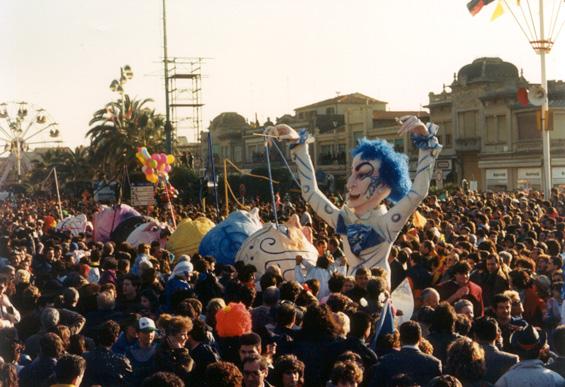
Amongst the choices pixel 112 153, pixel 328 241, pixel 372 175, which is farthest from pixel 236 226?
pixel 112 153

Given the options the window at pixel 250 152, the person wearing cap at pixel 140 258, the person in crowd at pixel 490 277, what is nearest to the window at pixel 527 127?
the window at pixel 250 152

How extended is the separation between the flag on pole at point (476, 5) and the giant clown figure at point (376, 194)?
1204cm

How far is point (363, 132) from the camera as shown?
52000mm

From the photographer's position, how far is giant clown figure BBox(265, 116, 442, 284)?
1030cm

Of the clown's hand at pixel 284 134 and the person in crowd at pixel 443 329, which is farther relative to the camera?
the clown's hand at pixel 284 134

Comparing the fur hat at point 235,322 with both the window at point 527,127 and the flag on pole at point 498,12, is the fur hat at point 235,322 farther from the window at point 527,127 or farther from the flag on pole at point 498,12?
the window at point 527,127

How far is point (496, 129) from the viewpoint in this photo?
4441cm

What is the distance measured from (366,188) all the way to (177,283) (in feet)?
10.2

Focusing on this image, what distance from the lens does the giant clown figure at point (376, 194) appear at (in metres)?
10.3

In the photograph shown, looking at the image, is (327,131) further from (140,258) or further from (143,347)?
(143,347)

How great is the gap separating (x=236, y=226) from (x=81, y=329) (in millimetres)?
5617

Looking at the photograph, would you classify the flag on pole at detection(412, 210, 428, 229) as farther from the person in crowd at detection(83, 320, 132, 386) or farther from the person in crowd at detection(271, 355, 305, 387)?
the person in crowd at detection(271, 355, 305, 387)

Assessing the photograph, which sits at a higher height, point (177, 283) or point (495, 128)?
point (495, 128)

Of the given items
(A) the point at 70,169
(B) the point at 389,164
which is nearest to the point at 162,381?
(B) the point at 389,164
